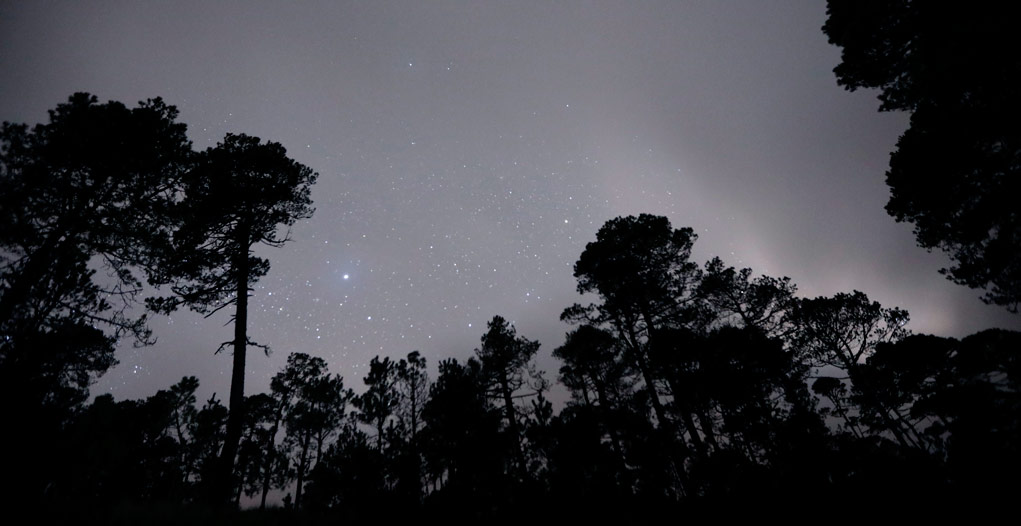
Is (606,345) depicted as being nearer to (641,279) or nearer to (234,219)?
(641,279)

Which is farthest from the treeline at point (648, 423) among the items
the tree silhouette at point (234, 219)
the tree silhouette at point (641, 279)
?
the tree silhouette at point (234, 219)

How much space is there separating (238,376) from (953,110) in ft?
67.4

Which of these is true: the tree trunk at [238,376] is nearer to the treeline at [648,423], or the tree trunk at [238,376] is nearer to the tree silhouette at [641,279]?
the treeline at [648,423]

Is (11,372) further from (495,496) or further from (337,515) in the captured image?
(495,496)

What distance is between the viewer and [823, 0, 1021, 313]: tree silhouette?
7.26 meters

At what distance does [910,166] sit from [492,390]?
67.4ft

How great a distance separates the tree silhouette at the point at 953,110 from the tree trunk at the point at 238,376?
19154mm

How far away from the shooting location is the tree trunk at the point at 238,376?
8.70m

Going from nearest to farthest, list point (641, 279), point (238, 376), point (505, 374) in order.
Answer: point (238, 376), point (641, 279), point (505, 374)

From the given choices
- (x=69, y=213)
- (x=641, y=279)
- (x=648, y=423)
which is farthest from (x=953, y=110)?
(x=69, y=213)

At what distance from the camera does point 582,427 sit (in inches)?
500

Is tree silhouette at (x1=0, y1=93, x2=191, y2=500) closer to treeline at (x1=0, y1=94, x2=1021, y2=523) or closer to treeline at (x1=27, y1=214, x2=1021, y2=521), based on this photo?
treeline at (x1=0, y1=94, x2=1021, y2=523)

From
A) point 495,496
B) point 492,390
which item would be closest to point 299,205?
point 495,496

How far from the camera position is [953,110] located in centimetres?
833
